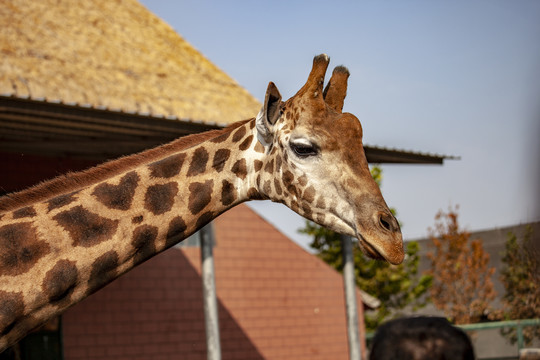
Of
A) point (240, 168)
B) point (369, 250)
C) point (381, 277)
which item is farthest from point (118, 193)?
point (381, 277)

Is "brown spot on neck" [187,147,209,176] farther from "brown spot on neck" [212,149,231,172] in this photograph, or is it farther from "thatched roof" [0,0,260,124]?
"thatched roof" [0,0,260,124]

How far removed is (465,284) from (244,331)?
1368 cm

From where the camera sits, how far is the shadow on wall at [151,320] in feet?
45.7

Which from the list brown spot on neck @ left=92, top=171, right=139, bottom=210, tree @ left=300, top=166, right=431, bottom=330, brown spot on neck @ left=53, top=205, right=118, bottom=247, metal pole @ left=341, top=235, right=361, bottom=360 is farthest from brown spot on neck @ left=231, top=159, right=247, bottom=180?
tree @ left=300, top=166, right=431, bottom=330

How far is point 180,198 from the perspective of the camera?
14.1ft

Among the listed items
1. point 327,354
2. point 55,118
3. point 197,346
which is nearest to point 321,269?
point 327,354

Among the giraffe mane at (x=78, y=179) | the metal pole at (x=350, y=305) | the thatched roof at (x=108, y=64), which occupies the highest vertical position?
the thatched roof at (x=108, y=64)

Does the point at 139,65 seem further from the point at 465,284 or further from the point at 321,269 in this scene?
the point at 465,284

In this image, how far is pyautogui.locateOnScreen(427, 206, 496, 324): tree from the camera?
88.5 feet

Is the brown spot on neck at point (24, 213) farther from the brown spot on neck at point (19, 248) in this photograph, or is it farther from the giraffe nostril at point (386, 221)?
the giraffe nostril at point (386, 221)

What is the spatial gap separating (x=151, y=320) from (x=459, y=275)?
16.2 m

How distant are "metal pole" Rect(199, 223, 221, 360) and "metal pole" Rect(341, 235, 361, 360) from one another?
8.22 ft

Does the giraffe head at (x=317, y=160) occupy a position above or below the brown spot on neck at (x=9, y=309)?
above

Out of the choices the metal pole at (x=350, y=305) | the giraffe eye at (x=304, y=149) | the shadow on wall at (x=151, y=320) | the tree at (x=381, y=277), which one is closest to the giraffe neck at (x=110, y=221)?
the giraffe eye at (x=304, y=149)
